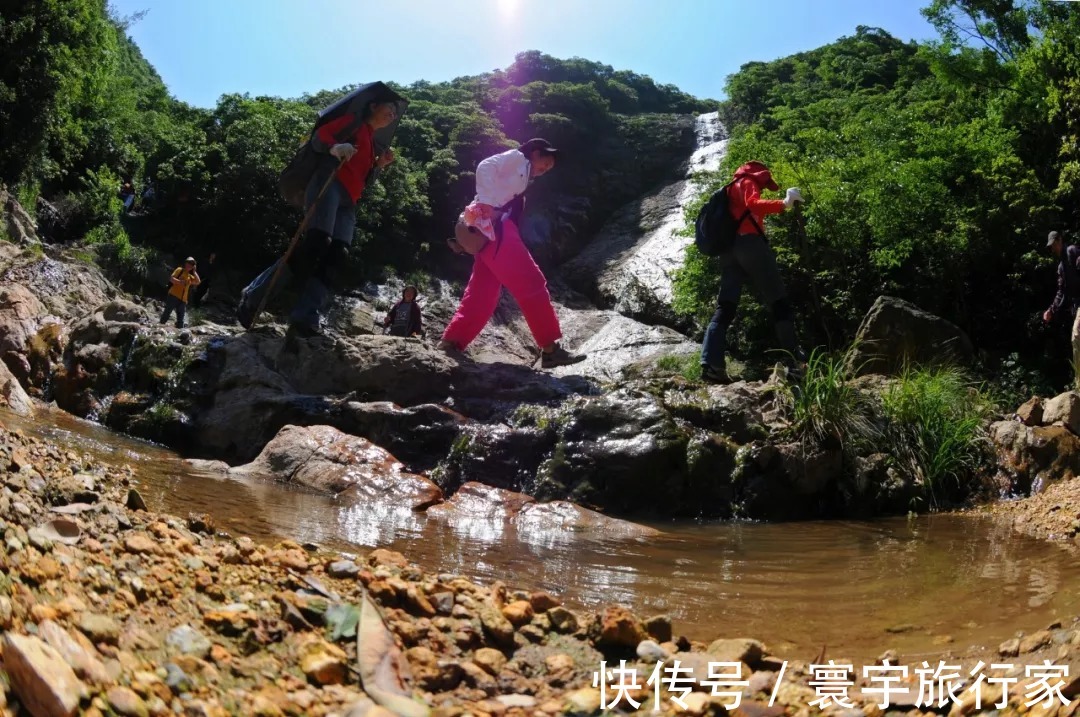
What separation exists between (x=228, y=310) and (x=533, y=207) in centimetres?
905

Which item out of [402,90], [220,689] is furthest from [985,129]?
[402,90]

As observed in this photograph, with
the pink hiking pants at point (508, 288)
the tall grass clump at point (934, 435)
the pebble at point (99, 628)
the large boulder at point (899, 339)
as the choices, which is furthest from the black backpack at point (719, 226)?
the pebble at point (99, 628)

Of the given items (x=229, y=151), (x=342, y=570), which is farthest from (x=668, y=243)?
(x=342, y=570)

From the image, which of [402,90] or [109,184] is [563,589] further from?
[402,90]

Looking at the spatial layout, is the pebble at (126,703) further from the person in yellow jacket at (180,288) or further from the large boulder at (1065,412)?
the person in yellow jacket at (180,288)

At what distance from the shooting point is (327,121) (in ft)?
22.1

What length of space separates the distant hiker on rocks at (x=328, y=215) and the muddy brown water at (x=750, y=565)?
6.82 feet

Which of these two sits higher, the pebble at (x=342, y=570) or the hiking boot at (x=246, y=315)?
the hiking boot at (x=246, y=315)

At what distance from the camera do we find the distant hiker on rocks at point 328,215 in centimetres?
672

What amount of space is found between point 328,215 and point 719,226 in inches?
120

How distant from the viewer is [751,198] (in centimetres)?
677

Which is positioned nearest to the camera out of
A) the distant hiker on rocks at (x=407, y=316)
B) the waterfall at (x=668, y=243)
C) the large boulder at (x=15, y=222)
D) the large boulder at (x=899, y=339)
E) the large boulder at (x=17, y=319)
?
the large boulder at (x=17, y=319)

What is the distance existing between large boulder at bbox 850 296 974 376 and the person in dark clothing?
13.1 meters

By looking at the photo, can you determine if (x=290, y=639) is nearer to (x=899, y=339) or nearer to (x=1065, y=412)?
(x=1065, y=412)
